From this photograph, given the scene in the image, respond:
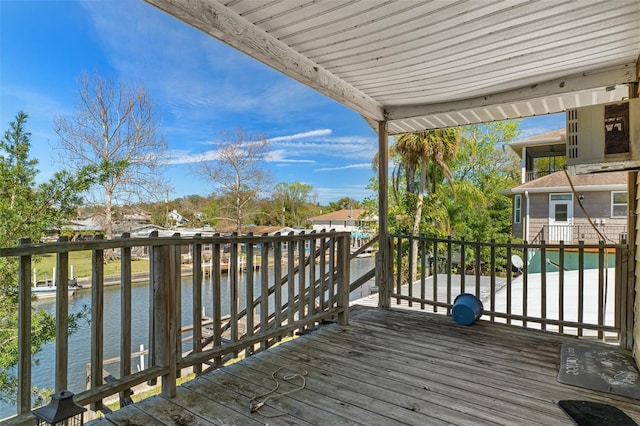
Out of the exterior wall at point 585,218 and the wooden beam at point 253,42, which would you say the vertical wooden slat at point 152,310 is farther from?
the exterior wall at point 585,218

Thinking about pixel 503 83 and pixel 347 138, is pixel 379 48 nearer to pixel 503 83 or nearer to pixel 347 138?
pixel 503 83

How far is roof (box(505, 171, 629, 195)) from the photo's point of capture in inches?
455

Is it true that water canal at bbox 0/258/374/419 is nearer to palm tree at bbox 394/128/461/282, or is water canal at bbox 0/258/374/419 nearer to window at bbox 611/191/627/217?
palm tree at bbox 394/128/461/282

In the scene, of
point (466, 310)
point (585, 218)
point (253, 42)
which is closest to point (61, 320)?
point (253, 42)

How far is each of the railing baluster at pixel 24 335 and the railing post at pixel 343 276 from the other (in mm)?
2340

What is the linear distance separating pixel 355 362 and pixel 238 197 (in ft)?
51.8

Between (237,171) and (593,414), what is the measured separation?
16.9 m

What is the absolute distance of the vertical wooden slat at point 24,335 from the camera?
1514mm

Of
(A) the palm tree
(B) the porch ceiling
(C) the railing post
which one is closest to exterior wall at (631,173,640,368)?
(B) the porch ceiling

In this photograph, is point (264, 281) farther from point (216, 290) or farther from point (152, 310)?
point (152, 310)

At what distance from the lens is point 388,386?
2.21 m

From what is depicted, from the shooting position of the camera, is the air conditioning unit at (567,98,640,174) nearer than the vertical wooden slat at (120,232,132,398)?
No

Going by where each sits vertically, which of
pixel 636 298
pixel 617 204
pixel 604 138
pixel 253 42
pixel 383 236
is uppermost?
pixel 253 42

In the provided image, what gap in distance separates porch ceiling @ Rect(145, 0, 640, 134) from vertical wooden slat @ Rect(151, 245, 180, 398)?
1385mm
